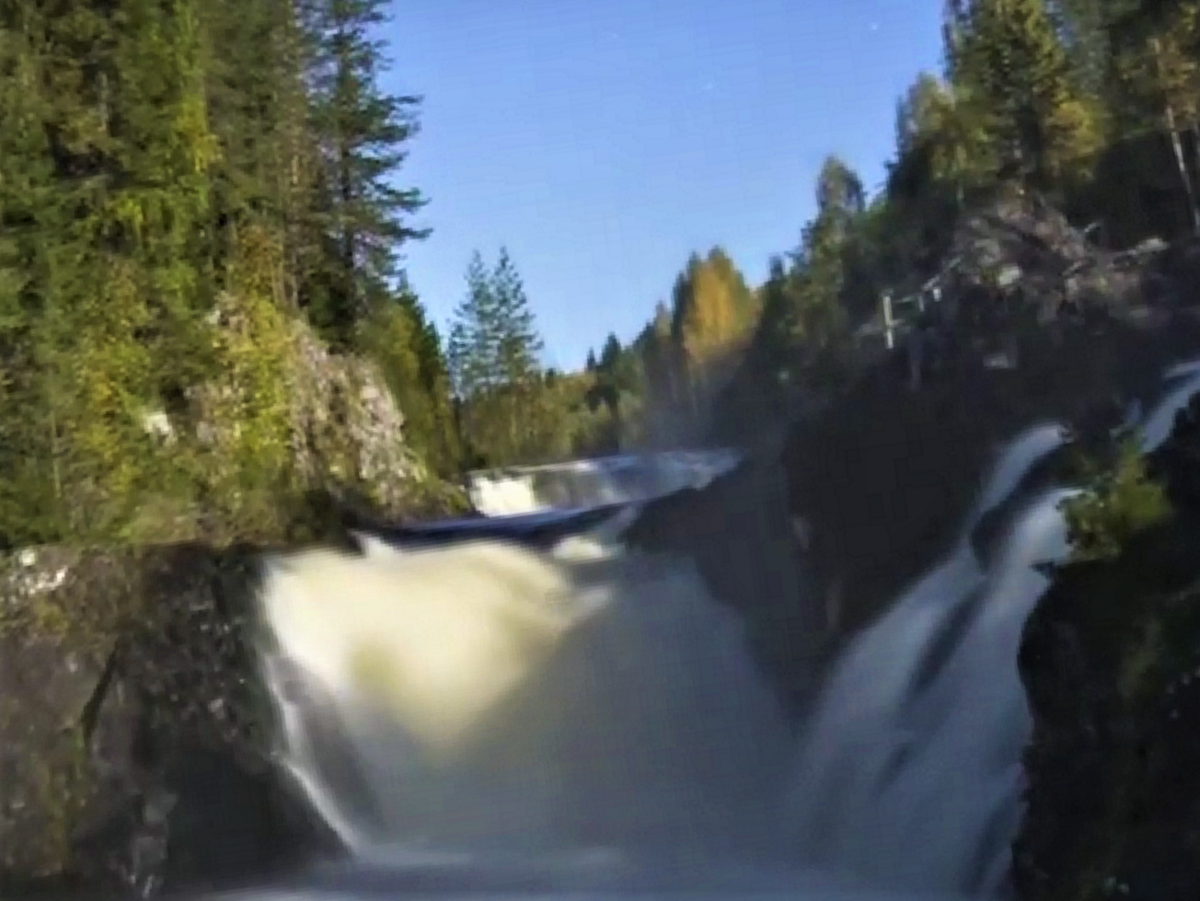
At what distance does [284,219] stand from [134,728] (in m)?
17.3

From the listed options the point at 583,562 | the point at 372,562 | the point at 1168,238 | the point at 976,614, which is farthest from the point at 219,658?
the point at 1168,238

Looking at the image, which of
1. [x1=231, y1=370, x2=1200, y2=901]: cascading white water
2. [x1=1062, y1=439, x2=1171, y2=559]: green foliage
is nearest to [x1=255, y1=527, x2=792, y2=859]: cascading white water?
[x1=231, y1=370, x2=1200, y2=901]: cascading white water

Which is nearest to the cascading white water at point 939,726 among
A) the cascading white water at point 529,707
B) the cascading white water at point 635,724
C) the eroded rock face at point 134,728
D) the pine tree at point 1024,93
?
the cascading white water at point 635,724

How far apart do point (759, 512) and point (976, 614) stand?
750 centimetres

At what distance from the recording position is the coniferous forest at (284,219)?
24.6 m

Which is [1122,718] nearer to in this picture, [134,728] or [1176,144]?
[134,728]

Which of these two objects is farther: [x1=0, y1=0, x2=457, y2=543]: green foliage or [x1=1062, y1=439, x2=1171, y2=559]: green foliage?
[x1=0, y1=0, x2=457, y2=543]: green foliage

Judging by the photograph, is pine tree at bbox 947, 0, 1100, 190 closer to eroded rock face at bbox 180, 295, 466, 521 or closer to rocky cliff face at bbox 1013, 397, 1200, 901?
eroded rock face at bbox 180, 295, 466, 521

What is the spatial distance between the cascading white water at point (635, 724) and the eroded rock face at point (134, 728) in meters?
0.58

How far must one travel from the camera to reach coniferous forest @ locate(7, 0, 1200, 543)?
24.6 metres

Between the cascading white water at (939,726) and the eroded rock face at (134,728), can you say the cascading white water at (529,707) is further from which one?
the cascading white water at (939,726)

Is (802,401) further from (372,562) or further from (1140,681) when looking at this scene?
(1140,681)

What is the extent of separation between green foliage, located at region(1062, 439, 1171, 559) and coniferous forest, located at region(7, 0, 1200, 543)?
44.4ft

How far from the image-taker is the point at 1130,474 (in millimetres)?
12555
